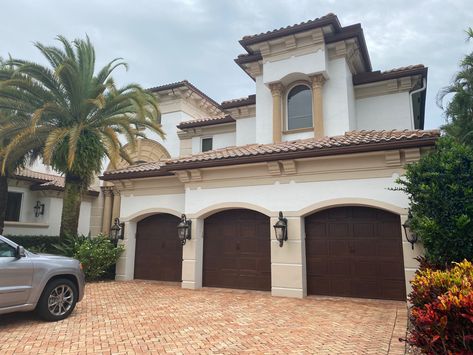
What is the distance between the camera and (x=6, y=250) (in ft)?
21.1

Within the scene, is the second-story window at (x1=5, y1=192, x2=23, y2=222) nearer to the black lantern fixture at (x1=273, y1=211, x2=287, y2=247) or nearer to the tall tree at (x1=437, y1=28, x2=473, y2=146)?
the black lantern fixture at (x1=273, y1=211, x2=287, y2=247)

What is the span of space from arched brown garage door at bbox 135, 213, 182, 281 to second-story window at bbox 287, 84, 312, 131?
6.01 m

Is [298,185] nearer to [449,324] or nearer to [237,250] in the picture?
[237,250]

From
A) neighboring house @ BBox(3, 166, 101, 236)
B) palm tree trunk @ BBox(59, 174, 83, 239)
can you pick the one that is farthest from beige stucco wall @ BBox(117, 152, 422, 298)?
neighboring house @ BBox(3, 166, 101, 236)

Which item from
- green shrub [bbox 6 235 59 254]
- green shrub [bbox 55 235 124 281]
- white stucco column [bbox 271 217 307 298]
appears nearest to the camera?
white stucco column [bbox 271 217 307 298]

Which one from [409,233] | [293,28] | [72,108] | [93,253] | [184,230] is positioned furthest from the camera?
[293,28]

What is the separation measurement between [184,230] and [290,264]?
3669mm

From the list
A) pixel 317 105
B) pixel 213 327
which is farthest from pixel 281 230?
pixel 317 105

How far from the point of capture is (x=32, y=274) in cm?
655

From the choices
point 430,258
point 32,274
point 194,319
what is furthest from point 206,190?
point 430,258

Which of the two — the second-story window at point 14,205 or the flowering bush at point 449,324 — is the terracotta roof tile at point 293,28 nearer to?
the flowering bush at point 449,324

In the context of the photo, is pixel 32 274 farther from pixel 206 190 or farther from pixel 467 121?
pixel 467 121

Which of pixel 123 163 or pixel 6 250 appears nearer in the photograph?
pixel 6 250

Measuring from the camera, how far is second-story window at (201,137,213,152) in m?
17.9
